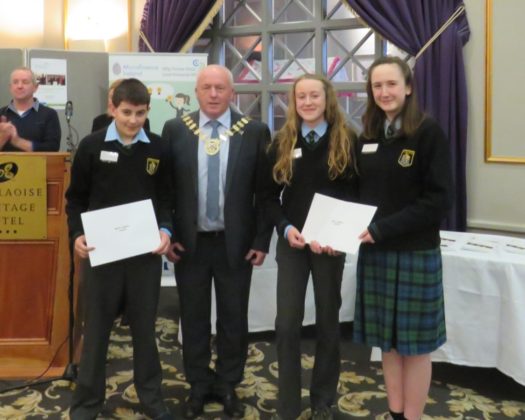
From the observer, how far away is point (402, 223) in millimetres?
1900

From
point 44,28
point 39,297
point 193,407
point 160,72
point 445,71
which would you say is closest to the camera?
point 193,407

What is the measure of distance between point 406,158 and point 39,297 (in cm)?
186

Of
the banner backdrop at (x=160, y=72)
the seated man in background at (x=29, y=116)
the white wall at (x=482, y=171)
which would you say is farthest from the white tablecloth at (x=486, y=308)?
the banner backdrop at (x=160, y=72)

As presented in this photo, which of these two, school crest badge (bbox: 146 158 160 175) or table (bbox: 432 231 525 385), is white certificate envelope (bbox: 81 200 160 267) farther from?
table (bbox: 432 231 525 385)

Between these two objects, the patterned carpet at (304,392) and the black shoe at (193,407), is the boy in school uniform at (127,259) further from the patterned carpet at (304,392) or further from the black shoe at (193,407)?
the patterned carpet at (304,392)

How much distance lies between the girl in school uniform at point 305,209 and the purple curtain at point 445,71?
1876mm

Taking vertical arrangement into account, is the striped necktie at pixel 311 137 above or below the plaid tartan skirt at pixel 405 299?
above

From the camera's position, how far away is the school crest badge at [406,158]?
190cm

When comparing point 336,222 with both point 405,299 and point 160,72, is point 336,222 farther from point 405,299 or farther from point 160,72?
point 160,72

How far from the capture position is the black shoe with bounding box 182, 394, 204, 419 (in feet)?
7.77

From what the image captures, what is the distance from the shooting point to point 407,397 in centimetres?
209

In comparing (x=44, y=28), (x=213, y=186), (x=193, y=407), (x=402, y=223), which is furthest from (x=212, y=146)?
(x=44, y=28)

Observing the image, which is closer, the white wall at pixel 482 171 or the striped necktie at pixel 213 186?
the striped necktie at pixel 213 186

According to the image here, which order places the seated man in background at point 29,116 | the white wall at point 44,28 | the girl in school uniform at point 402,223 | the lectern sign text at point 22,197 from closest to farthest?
1. the girl in school uniform at point 402,223
2. the lectern sign text at point 22,197
3. the seated man in background at point 29,116
4. the white wall at point 44,28
